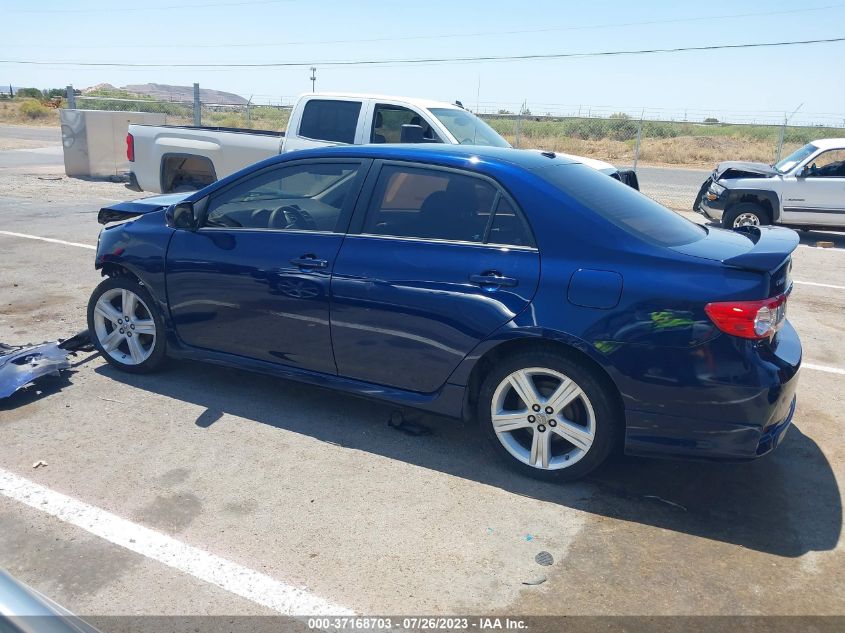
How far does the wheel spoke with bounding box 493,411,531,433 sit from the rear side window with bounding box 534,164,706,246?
1.13 metres

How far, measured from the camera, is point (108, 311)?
5.30 m

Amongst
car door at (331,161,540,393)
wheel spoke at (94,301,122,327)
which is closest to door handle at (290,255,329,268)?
car door at (331,161,540,393)

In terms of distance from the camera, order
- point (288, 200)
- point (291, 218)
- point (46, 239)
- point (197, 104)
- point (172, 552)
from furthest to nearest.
Answer: point (197, 104) → point (46, 239) → point (288, 200) → point (291, 218) → point (172, 552)

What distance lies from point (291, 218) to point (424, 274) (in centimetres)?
110

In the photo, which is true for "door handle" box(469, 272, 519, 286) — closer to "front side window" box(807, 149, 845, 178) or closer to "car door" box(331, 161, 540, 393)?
"car door" box(331, 161, 540, 393)

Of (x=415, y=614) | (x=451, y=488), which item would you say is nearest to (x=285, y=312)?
(x=451, y=488)

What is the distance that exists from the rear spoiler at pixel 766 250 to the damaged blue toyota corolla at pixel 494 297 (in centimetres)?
2

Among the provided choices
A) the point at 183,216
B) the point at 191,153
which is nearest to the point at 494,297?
the point at 183,216

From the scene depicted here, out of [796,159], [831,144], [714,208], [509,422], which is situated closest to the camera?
[509,422]

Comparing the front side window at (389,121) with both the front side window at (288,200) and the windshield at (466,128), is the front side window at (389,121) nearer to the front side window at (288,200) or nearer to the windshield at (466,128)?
the windshield at (466,128)

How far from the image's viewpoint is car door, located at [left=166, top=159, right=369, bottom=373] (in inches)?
177

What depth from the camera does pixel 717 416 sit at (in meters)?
3.62

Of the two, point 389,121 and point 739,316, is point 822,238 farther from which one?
point 739,316

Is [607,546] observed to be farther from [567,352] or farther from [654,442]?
[567,352]
